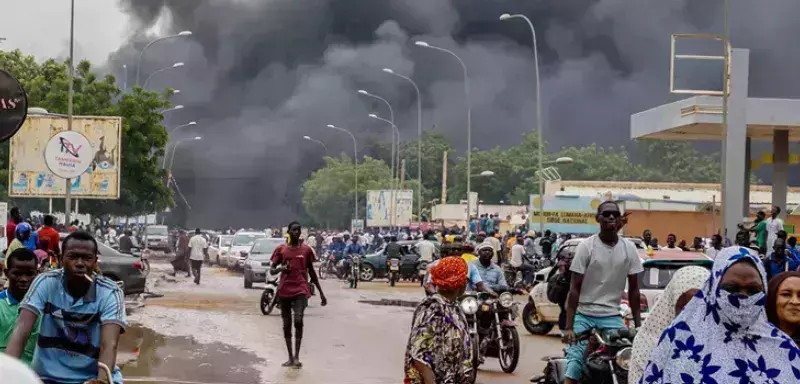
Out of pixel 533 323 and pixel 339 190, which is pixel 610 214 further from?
pixel 339 190

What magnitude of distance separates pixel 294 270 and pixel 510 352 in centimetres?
250

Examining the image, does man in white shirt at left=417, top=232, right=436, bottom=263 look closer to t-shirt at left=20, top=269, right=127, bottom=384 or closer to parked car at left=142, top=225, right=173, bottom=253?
t-shirt at left=20, top=269, right=127, bottom=384

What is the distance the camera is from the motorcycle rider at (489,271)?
14.8 m

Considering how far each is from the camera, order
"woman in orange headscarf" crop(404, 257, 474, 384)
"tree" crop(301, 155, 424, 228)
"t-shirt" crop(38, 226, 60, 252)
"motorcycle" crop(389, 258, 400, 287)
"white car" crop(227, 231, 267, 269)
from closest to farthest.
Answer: "woman in orange headscarf" crop(404, 257, 474, 384) < "t-shirt" crop(38, 226, 60, 252) < "motorcycle" crop(389, 258, 400, 287) < "white car" crop(227, 231, 267, 269) < "tree" crop(301, 155, 424, 228)

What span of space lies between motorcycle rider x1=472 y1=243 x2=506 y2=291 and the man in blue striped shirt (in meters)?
9.16

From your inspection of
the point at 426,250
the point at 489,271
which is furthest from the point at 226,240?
the point at 489,271

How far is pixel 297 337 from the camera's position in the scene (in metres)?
14.3

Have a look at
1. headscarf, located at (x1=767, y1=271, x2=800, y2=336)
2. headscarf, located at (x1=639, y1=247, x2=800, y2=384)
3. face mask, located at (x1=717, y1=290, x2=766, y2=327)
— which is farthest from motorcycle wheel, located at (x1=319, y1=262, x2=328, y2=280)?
face mask, located at (x1=717, y1=290, x2=766, y2=327)

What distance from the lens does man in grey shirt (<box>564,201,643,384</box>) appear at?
9086mm

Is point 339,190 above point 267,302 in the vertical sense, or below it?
above

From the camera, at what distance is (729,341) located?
4.84m

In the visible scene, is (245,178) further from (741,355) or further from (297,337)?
(741,355)

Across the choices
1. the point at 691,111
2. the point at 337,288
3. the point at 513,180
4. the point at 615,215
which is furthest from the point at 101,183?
the point at 513,180

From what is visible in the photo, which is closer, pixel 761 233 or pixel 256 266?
pixel 761 233
